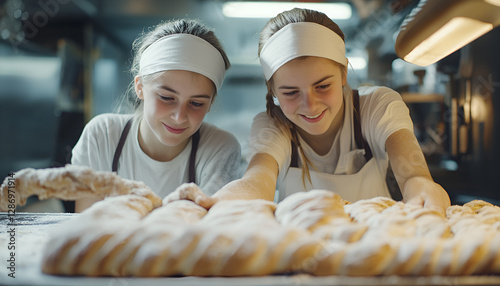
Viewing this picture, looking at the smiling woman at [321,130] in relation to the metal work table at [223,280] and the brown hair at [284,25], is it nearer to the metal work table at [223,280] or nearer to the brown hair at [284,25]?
the brown hair at [284,25]

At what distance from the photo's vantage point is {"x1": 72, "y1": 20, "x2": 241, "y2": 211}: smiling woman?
1.10 metres

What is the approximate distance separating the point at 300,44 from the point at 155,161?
63 cm

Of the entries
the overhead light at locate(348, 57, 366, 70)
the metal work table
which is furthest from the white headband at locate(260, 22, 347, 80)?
the overhead light at locate(348, 57, 366, 70)

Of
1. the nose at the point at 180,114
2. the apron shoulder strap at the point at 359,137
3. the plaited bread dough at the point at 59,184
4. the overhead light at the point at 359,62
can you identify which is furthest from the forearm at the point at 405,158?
the overhead light at the point at 359,62

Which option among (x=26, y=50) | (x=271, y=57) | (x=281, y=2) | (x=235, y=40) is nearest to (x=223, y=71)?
(x=271, y=57)

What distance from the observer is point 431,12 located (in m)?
0.78

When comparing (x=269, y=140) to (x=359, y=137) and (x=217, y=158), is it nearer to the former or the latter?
(x=217, y=158)

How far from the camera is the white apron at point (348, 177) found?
45.8 inches

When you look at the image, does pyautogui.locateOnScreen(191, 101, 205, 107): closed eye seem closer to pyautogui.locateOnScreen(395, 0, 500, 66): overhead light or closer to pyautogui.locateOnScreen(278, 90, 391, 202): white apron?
pyautogui.locateOnScreen(278, 90, 391, 202): white apron

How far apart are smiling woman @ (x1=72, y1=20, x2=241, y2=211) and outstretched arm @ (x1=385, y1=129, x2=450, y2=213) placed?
521 millimetres

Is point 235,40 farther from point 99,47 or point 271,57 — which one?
point 271,57

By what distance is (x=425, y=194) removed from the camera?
33.1 inches

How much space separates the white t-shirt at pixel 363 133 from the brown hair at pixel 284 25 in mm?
22

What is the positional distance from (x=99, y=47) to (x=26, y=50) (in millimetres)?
554
